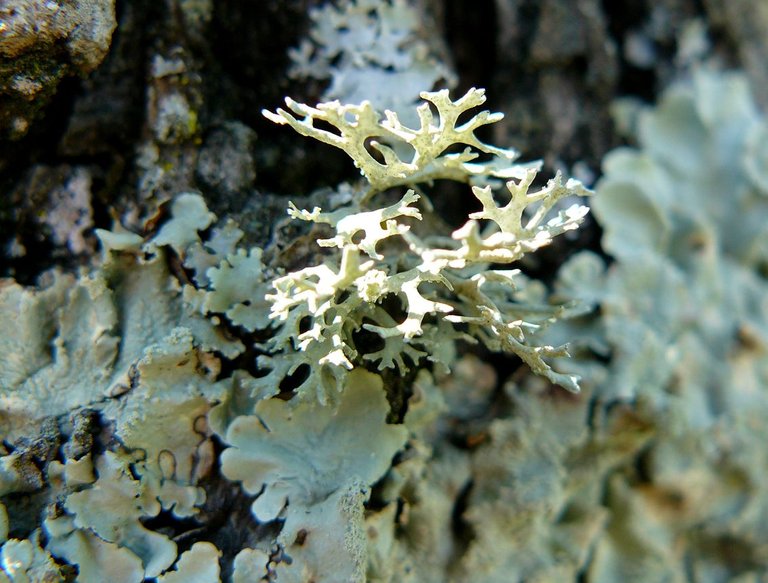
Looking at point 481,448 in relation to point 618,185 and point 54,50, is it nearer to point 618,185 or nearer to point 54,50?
point 618,185

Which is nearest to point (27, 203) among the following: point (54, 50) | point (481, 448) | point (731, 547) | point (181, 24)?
point (54, 50)

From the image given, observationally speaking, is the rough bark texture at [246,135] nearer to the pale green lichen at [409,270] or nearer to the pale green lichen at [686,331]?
the pale green lichen at [686,331]

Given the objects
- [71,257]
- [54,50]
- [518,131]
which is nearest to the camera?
[54,50]

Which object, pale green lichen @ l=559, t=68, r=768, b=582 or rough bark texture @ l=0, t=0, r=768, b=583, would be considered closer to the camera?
rough bark texture @ l=0, t=0, r=768, b=583

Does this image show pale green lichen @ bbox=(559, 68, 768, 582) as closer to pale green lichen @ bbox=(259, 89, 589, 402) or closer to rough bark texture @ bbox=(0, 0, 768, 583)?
rough bark texture @ bbox=(0, 0, 768, 583)

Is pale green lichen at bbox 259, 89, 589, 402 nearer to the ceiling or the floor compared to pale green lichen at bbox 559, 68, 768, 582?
nearer to the ceiling

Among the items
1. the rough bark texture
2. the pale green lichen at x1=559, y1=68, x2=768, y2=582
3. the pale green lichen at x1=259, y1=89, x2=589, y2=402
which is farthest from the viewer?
the pale green lichen at x1=559, y1=68, x2=768, y2=582

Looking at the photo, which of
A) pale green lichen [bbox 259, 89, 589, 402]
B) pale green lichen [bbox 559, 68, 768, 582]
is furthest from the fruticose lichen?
pale green lichen [bbox 559, 68, 768, 582]

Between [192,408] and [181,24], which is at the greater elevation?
[181,24]

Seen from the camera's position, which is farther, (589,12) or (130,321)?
(589,12)

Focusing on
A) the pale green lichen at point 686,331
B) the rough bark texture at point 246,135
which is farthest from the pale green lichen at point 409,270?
the pale green lichen at point 686,331

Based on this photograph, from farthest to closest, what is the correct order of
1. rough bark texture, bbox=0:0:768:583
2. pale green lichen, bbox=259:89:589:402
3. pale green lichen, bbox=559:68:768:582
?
pale green lichen, bbox=559:68:768:582 < rough bark texture, bbox=0:0:768:583 < pale green lichen, bbox=259:89:589:402
